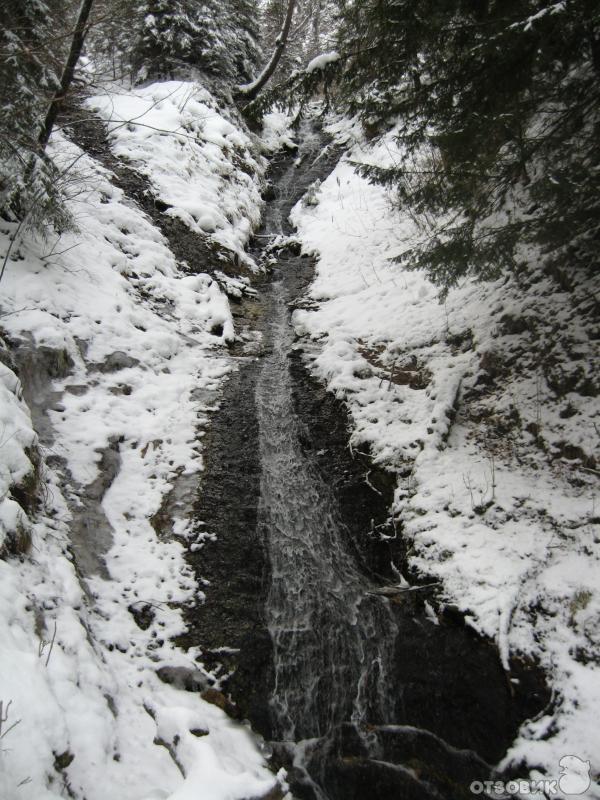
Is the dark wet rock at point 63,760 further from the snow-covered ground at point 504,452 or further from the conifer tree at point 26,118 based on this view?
the conifer tree at point 26,118

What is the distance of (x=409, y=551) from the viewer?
15.8ft

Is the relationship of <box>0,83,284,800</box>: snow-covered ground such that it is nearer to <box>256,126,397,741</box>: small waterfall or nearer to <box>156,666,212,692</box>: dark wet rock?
<box>156,666,212,692</box>: dark wet rock

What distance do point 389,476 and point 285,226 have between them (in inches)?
416

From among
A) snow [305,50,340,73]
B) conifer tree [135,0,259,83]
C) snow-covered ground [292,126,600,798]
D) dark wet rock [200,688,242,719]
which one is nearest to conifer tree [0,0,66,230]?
snow [305,50,340,73]

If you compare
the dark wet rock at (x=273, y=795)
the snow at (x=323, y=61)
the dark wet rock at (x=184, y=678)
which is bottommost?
the dark wet rock at (x=273, y=795)

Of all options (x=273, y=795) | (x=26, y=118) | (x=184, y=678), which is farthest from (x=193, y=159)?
(x=273, y=795)

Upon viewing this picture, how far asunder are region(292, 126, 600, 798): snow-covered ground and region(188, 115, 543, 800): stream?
27cm

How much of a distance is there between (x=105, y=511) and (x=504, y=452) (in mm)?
4363

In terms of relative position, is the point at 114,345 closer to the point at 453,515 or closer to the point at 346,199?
the point at 453,515

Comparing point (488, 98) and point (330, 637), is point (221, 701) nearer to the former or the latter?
point (330, 637)

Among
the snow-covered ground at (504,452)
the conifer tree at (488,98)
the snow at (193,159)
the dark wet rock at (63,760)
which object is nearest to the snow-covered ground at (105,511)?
the dark wet rock at (63,760)

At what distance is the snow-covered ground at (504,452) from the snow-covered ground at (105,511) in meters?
2.18

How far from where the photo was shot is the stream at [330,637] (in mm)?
3514

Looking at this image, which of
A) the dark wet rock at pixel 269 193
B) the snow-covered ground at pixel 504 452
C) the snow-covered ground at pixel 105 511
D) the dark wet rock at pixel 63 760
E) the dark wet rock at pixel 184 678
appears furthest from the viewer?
the dark wet rock at pixel 269 193
